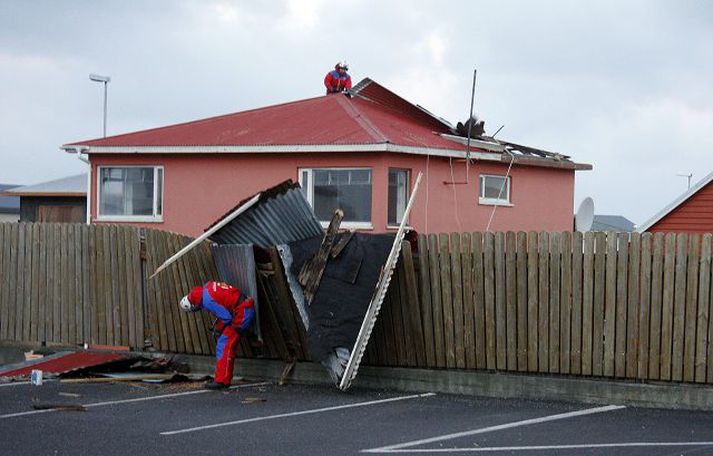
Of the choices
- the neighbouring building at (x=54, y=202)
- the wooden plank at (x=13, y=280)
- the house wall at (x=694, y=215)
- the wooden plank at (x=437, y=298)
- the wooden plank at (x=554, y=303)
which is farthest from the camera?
the neighbouring building at (x=54, y=202)

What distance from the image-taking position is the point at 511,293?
13656mm

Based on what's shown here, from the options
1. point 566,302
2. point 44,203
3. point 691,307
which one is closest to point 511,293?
point 566,302

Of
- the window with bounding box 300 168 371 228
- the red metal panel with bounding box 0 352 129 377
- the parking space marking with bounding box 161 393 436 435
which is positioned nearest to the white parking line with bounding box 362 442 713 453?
the parking space marking with bounding box 161 393 436 435

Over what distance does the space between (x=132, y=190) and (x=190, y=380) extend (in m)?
10.3

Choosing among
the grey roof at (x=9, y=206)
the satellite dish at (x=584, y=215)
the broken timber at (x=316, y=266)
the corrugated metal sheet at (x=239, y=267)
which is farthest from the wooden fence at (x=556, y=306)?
the grey roof at (x=9, y=206)

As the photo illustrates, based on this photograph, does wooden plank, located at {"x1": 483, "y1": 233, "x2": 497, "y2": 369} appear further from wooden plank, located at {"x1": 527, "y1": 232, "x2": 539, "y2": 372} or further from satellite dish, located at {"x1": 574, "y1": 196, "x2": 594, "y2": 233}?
satellite dish, located at {"x1": 574, "y1": 196, "x2": 594, "y2": 233}

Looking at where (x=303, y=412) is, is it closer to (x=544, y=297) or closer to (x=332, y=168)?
(x=544, y=297)

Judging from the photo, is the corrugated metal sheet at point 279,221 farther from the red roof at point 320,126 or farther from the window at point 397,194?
the window at point 397,194

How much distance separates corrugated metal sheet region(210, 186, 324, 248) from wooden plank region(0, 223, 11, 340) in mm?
4792

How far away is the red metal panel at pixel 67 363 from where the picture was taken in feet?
51.3

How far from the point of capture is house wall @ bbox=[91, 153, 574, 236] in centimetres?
2230

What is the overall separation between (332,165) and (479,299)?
29.4ft

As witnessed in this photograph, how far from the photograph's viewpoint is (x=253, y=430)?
1134 cm

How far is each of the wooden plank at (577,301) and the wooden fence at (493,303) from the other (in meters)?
0.01
